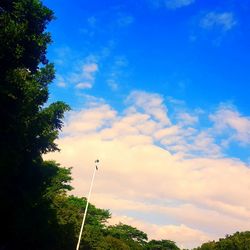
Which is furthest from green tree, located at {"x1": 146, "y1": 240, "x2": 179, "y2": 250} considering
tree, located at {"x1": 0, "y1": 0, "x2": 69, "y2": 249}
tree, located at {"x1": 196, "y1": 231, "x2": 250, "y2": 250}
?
tree, located at {"x1": 0, "y1": 0, "x2": 69, "y2": 249}

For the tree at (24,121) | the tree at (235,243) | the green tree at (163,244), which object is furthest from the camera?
the green tree at (163,244)

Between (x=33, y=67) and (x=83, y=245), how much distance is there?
35507mm

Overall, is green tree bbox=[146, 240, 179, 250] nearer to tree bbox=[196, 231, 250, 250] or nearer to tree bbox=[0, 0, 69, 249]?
tree bbox=[196, 231, 250, 250]

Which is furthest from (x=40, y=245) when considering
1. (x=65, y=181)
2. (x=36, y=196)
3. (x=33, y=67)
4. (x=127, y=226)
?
(x=127, y=226)

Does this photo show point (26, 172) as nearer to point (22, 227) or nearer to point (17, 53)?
point (22, 227)

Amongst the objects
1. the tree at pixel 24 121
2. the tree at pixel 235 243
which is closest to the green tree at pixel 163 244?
the tree at pixel 235 243

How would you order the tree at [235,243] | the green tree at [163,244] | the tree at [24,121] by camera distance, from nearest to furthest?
the tree at [24,121] → the tree at [235,243] → the green tree at [163,244]

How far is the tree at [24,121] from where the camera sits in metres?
23.5

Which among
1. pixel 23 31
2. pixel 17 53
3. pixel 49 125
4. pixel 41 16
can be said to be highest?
pixel 41 16

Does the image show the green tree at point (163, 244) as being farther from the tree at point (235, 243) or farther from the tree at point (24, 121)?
the tree at point (24, 121)

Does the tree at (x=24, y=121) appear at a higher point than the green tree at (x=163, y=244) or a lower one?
lower

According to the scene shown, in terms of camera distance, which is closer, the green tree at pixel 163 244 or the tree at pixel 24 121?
the tree at pixel 24 121

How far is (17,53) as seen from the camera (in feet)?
80.8

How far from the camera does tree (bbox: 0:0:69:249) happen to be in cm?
2352
